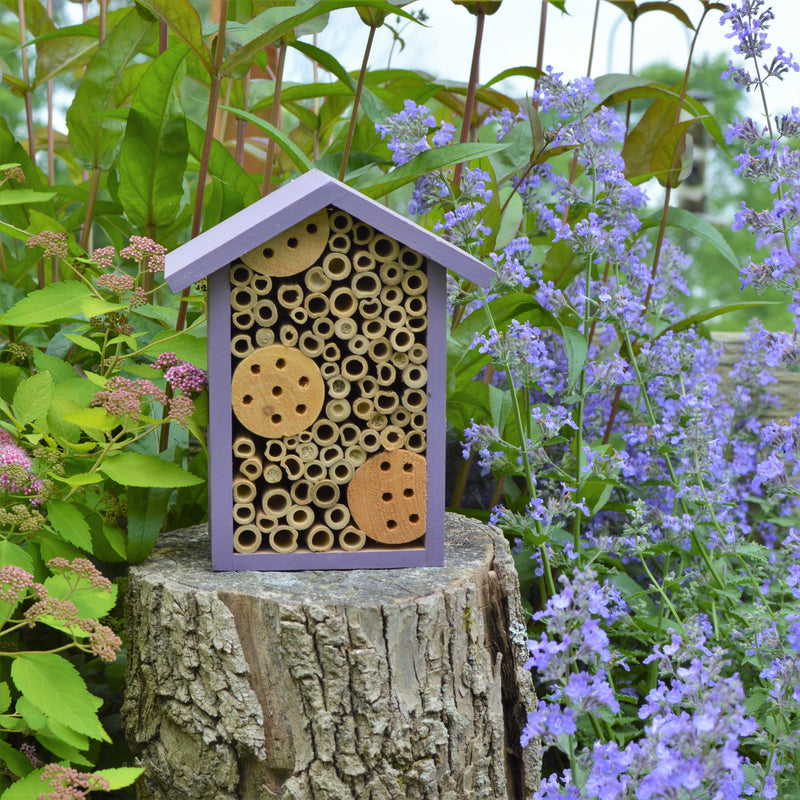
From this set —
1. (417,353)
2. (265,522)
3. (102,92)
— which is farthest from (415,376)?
(102,92)

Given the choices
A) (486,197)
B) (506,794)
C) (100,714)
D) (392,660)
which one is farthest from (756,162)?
(100,714)

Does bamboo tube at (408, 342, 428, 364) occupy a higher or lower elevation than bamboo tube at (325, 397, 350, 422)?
higher

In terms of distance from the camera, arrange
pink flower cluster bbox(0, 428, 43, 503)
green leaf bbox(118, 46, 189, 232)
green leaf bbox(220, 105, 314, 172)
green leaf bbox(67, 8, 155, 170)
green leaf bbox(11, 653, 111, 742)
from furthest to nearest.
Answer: green leaf bbox(67, 8, 155, 170), green leaf bbox(118, 46, 189, 232), green leaf bbox(220, 105, 314, 172), pink flower cluster bbox(0, 428, 43, 503), green leaf bbox(11, 653, 111, 742)

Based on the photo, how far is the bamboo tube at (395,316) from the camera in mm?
1489

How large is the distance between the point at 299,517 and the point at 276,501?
0.05m

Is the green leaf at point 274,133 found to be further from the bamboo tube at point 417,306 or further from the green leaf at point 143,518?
the green leaf at point 143,518

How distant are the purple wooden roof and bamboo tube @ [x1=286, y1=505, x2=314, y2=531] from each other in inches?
16.1

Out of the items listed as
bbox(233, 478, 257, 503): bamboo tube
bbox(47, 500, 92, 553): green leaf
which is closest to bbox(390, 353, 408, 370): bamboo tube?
bbox(233, 478, 257, 503): bamboo tube

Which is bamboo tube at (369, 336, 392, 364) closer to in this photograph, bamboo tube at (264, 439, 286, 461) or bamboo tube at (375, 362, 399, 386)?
bamboo tube at (375, 362, 399, 386)

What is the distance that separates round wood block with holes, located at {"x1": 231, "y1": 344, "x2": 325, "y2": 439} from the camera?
1461 mm

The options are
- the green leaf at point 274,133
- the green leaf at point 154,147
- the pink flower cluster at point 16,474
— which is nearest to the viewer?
the pink flower cluster at point 16,474

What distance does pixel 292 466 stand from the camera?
150cm

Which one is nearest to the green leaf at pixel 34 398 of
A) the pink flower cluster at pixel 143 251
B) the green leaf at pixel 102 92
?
the pink flower cluster at pixel 143 251

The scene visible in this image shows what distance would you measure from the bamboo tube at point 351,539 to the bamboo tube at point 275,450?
167 mm
